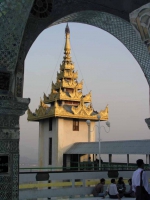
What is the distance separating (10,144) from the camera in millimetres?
5496

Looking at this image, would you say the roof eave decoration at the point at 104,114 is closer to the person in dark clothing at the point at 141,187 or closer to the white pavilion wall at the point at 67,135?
the white pavilion wall at the point at 67,135

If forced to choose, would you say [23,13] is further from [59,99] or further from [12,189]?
[59,99]

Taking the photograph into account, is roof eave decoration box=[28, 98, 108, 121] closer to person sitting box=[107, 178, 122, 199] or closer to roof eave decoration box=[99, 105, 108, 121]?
roof eave decoration box=[99, 105, 108, 121]

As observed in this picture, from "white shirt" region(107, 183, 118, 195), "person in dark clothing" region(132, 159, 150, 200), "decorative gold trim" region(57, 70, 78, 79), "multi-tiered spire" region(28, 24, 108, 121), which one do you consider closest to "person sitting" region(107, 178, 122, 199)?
"white shirt" region(107, 183, 118, 195)

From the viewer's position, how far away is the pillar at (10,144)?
5.37 m

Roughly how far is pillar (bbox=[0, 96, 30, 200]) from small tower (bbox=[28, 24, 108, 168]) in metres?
17.5

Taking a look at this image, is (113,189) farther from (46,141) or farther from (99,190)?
(46,141)

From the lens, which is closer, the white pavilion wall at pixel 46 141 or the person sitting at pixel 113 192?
the person sitting at pixel 113 192

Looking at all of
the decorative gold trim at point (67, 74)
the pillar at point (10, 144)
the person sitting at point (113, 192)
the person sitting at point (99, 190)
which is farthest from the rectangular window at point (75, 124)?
the pillar at point (10, 144)

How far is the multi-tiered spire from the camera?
2383 centimetres

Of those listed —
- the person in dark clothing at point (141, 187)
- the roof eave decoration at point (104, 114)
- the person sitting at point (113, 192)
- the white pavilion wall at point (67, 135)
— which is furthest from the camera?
the roof eave decoration at point (104, 114)

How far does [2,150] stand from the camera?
5406 millimetres

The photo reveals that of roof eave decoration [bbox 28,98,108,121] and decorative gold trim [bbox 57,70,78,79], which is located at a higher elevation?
decorative gold trim [bbox 57,70,78,79]

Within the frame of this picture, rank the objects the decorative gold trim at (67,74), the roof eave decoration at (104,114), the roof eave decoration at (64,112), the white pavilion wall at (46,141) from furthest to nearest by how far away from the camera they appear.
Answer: the decorative gold trim at (67,74)
the roof eave decoration at (104,114)
the white pavilion wall at (46,141)
the roof eave decoration at (64,112)
